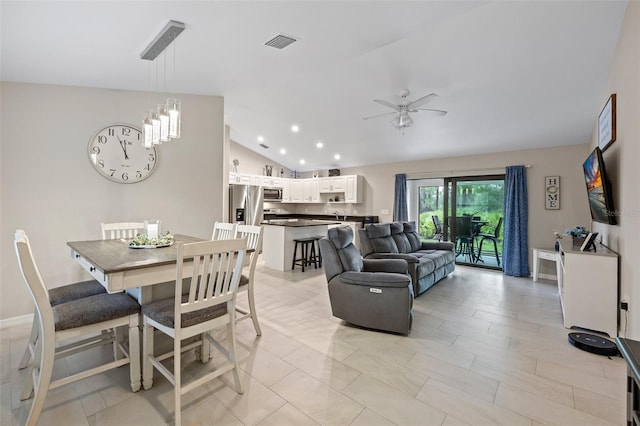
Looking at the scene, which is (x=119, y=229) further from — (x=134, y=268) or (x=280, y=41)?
(x=280, y=41)

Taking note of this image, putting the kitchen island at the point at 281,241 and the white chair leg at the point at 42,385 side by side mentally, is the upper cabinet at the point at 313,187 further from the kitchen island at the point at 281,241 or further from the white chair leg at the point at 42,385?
the white chair leg at the point at 42,385

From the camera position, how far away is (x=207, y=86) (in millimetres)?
3746

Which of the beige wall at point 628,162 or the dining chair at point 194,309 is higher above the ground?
the beige wall at point 628,162

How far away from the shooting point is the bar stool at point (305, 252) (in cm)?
563

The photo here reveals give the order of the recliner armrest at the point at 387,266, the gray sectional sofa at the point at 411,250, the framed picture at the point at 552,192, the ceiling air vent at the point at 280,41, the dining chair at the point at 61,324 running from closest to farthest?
the dining chair at the point at 61,324 < the ceiling air vent at the point at 280,41 < the recliner armrest at the point at 387,266 < the gray sectional sofa at the point at 411,250 < the framed picture at the point at 552,192

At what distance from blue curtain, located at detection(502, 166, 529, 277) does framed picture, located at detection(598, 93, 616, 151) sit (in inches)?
74.5

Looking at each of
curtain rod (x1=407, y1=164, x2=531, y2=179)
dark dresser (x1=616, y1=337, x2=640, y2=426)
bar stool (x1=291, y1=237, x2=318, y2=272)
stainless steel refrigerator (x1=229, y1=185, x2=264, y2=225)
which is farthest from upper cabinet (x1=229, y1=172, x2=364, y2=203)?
dark dresser (x1=616, y1=337, x2=640, y2=426)

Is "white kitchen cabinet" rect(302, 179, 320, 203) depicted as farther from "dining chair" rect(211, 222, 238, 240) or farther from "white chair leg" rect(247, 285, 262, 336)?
"white chair leg" rect(247, 285, 262, 336)

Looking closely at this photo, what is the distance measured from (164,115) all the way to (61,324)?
164 cm

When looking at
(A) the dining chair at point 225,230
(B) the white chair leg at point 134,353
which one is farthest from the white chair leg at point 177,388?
(A) the dining chair at point 225,230

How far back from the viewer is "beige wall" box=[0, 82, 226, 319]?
2.97 meters

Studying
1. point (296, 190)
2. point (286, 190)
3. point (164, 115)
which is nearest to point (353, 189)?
point (296, 190)

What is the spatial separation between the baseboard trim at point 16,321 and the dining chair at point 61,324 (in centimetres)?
147

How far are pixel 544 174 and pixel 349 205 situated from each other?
14.3 ft
